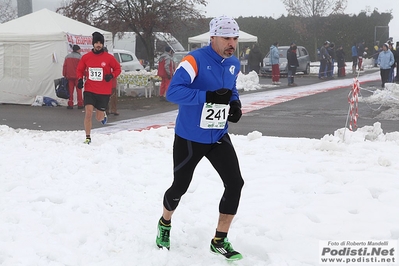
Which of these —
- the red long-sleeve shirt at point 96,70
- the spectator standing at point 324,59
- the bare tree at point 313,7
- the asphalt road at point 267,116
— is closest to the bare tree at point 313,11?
the bare tree at point 313,7

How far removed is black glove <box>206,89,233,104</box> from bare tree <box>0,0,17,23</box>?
45572 millimetres

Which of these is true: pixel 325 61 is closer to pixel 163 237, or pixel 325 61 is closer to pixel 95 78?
pixel 95 78

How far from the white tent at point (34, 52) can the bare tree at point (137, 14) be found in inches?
287

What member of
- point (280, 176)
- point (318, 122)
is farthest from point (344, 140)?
point (318, 122)

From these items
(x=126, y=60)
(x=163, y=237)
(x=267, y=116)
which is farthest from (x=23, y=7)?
(x=163, y=237)

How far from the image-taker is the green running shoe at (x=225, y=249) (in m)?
4.46

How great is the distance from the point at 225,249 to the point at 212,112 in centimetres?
108

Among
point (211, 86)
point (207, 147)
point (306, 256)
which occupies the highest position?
point (211, 86)

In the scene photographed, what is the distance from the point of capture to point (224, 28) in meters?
4.38

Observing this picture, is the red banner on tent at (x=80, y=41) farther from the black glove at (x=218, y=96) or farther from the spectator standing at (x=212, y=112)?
the black glove at (x=218, y=96)

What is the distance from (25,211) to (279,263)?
2.51 metres

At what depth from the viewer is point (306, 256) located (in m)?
4.59

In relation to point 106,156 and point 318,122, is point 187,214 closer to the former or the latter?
point 106,156

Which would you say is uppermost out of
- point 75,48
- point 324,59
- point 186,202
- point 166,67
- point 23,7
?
point 23,7
